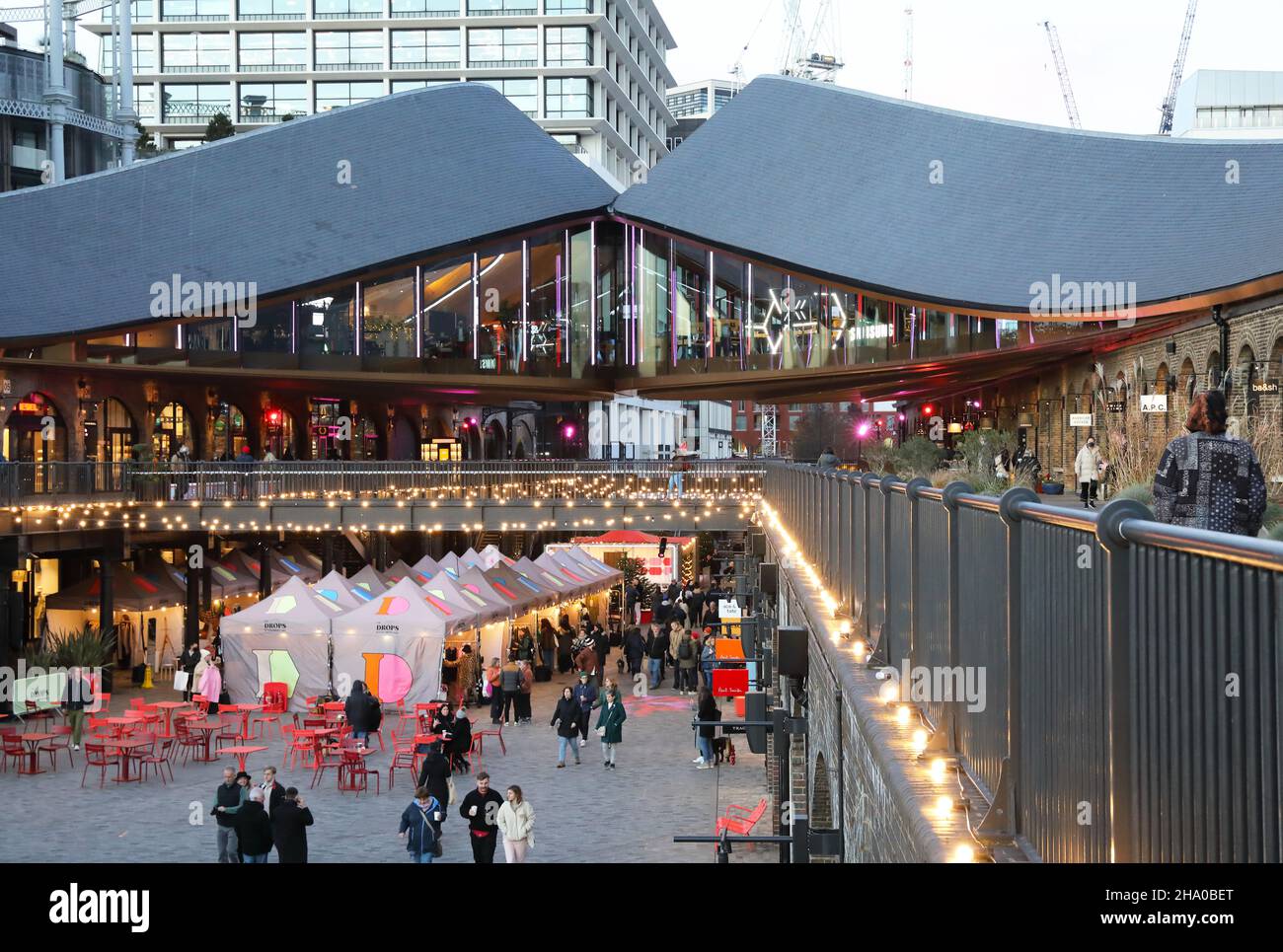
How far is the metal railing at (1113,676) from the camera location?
2.23 meters

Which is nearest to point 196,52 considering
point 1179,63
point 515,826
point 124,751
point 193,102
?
point 193,102

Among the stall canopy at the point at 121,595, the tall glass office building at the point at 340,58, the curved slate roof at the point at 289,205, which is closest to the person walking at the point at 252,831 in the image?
the stall canopy at the point at 121,595

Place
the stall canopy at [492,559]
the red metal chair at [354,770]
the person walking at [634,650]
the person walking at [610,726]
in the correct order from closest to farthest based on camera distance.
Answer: the red metal chair at [354,770] → the person walking at [610,726] → the person walking at [634,650] → the stall canopy at [492,559]

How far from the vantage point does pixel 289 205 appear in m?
43.1

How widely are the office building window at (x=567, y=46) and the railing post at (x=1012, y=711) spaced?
276 ft

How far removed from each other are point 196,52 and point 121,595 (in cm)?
6600

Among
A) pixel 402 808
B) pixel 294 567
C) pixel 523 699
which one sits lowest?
pixel 402 808

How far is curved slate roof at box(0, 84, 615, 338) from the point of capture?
1543 inches

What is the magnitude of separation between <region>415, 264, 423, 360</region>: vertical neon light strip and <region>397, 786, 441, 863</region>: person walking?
31.1m

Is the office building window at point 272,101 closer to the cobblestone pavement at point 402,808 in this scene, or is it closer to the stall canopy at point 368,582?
the stall canopy at point 368,582

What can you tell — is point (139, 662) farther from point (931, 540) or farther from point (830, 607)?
point (931, 540)

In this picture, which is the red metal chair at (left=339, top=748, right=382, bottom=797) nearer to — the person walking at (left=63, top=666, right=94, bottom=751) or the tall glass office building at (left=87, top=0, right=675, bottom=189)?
the person walking at (left=63, top=666, right=94, bottom=751)

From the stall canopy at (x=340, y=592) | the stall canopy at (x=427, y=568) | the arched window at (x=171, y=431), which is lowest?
the stall canopy at (x=340, y=592)

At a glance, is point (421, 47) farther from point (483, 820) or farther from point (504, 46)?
point (483, 820)
